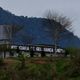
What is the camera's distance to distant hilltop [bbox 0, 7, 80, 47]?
62.2m

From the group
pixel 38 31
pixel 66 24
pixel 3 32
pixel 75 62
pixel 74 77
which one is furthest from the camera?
pixel 38 31

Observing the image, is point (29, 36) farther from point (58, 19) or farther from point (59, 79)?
point (59, 79)

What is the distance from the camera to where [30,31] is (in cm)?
7344

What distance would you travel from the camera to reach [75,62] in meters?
13.7

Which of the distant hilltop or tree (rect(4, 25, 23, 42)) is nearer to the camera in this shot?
tree (rect(4, 25, 23, 42))

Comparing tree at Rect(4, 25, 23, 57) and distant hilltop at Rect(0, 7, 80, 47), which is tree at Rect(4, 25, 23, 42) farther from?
distant hilltop at Rect(0, 7, 80, 47)

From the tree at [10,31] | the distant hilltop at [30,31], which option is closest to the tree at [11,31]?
the tree at [10,31]

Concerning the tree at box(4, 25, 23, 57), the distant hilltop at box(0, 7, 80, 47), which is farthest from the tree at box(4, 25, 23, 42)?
the distant hilltop at box(0, 7, 80, 47)

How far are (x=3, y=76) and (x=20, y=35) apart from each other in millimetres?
56704

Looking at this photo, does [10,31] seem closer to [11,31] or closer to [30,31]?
[11,31]

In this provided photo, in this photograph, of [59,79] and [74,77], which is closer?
[59,79]

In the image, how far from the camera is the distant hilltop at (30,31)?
62.2m

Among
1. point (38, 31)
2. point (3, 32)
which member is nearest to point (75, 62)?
point (3, 32)

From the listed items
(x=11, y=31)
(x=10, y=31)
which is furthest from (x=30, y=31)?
(x=10, y=31)
